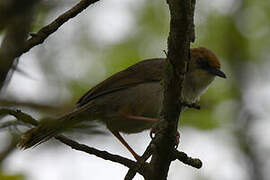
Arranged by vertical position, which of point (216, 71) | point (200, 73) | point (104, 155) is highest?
point (216, 71)

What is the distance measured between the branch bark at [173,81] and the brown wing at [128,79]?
2292mm

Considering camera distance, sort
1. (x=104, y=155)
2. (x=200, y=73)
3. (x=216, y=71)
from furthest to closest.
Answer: (x=216, y=71), (x=200, y=73), (x=104, y=155)

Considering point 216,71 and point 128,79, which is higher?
point 216,71

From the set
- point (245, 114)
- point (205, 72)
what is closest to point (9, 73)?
point (205, 72)

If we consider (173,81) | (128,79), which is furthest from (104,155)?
(128,79)

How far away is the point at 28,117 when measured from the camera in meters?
2.63

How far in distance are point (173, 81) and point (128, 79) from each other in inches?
116

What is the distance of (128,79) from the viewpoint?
6.67 metres

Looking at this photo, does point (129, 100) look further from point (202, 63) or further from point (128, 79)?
point (202, 63)

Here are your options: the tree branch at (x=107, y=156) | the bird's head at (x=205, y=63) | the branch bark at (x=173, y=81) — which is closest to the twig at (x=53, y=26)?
the branch bark at (x=173, y=81)

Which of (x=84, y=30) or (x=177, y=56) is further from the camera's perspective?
(x=84, y=30)

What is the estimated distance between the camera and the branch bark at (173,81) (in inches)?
135

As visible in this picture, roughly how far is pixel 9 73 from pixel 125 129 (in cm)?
438

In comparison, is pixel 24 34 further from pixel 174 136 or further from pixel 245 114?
pixel 245 114
